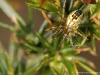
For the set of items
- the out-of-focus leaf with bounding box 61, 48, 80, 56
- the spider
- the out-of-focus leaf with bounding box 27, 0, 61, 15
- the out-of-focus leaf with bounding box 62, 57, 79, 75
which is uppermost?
the out-of-focus leaf with bounding box 27, 0, 61, 15

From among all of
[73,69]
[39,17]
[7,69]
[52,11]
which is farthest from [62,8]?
[39,17]

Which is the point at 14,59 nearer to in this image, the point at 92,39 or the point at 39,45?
the point at 39,45

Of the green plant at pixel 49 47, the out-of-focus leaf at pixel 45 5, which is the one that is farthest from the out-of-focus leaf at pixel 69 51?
the out-of-focus leaf at pixel 45 5

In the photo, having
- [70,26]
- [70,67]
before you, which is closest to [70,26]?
[70,26]

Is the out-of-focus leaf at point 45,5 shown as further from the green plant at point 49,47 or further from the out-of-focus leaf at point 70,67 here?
the out-of-focus leaf at point 70,67

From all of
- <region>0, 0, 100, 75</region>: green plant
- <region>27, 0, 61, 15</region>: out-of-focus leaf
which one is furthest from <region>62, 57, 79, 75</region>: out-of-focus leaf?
<region>27, 0, 61, 15</region>: out-of-focus leaf

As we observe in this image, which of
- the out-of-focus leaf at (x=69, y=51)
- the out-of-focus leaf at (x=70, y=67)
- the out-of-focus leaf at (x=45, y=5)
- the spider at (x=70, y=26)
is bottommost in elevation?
the out-of-focus leaf at (x=70, y=67)

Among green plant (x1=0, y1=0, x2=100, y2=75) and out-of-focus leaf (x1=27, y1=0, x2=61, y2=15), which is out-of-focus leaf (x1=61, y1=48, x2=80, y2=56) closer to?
green plant (x1=0, y1=0, x2=100, y2=75)
